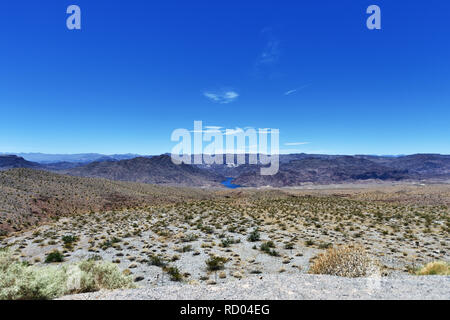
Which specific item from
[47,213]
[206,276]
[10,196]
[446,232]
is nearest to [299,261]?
[206,276]

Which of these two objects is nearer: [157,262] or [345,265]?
[345,265]

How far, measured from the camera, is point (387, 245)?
14703 mm

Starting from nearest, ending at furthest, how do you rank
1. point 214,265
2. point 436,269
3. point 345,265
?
point 345,265 < point 436,269 < point 214,265

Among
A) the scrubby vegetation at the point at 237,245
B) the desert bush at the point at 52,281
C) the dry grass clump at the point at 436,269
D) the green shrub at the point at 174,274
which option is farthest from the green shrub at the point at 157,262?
the dry grass clump at the point at 436,269

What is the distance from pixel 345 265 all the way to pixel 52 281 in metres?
8.77

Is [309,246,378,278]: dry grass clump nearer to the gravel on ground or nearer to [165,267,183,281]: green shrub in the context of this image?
the gravel on ground

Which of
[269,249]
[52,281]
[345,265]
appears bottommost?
[269,249]

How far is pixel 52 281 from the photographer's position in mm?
5547

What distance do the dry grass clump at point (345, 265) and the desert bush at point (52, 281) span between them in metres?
6.74

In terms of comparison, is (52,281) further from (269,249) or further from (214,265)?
(269,249)

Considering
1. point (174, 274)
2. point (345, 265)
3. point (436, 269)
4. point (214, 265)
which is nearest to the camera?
point (345, 265)

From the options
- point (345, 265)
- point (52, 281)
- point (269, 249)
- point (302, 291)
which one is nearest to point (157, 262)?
point (52, 281)

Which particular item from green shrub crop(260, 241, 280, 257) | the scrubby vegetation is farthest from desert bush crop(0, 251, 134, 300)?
green shrub crop(260, 241, 280, 257)
